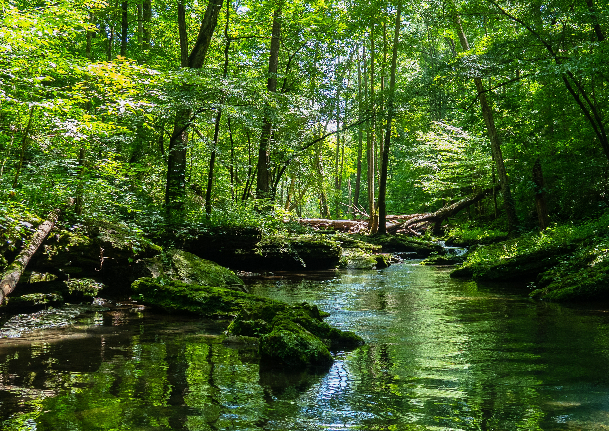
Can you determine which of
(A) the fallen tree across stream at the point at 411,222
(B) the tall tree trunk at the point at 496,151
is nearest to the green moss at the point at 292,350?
(B) the tall tree trunk at the point at 496,151

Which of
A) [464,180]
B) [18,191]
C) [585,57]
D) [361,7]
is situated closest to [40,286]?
[18,191]

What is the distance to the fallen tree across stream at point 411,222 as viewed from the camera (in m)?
24.9

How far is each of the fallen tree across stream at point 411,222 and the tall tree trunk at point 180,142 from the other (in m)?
11.2

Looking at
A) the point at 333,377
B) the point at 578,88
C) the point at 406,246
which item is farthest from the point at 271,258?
the point at 333,377

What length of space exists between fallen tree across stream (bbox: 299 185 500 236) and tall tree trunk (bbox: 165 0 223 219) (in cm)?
1124

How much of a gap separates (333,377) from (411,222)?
886 inches

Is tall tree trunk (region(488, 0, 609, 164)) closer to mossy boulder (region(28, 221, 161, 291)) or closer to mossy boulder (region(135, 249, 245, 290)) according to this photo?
mossy boulder (region(135, 249, 245, 290))

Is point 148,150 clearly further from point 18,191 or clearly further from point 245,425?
point 245,425

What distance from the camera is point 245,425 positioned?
3191 mm

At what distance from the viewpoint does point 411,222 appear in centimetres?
2619

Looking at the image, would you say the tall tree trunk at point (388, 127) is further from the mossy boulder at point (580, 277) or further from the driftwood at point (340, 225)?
the mossy boulder at point (580, 277)

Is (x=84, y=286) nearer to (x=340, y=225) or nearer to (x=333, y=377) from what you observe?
(x=333, y=377)

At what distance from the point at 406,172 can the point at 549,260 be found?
22632 mm

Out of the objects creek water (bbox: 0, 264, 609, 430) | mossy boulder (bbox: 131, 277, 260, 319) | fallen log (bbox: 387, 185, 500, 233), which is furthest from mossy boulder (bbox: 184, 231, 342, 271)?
fallen log (bbox: 387, 185, 500, 233)
